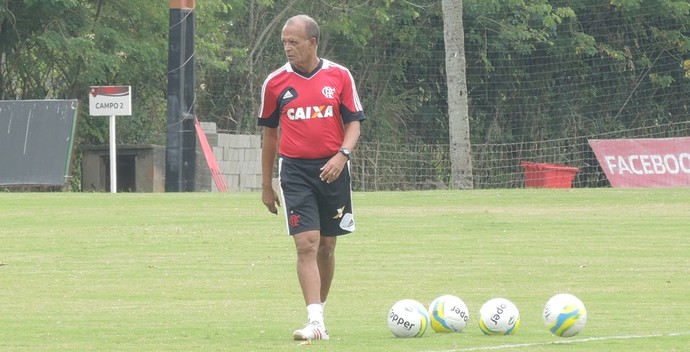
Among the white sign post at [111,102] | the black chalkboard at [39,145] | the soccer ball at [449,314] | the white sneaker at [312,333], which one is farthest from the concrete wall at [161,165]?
the white sneaker at [312,333]

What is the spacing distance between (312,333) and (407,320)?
0.62 metres

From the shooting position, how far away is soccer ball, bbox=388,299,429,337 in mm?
9227

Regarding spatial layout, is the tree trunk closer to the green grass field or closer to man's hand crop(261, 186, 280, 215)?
the green grass field

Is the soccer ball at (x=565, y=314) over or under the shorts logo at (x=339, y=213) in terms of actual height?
under

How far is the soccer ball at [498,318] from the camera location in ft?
30.4

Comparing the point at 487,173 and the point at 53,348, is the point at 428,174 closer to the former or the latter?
the point at 487,173

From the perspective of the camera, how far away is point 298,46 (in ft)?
30.7

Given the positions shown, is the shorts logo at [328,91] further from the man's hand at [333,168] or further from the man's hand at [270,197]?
the man's hand at [270,197]

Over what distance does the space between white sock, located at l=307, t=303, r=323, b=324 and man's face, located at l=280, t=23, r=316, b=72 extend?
4.95 feet

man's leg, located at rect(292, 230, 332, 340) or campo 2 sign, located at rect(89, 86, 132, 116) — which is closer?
man's leg, located at rect(292, 230, 332, 340)

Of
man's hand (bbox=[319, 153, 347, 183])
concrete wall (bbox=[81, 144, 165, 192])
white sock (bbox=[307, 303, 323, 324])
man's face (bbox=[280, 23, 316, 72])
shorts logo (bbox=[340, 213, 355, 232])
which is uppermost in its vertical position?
man's face (bbox=[280, 23, 316, 72])

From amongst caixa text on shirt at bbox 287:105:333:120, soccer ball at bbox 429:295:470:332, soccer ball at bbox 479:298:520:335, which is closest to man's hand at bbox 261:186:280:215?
caixa text on shirt at bbox 287:105:333:120

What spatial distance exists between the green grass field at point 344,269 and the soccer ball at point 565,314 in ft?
0.41

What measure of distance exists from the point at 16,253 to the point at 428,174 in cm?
2496
